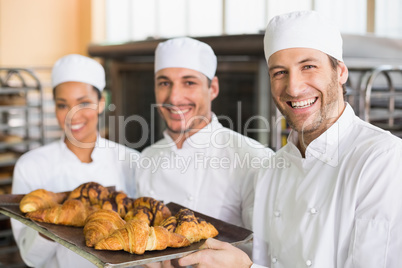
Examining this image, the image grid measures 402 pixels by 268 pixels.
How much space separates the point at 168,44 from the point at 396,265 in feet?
3.77

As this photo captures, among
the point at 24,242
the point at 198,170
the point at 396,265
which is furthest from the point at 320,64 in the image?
the point at 24,242

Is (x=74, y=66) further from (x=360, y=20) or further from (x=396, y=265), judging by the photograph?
(x=360, y=20)

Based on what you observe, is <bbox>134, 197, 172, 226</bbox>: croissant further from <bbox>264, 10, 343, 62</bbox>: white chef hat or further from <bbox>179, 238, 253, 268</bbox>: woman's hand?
<bbox>264, 10, 343, 62</bbox>: white chef hat

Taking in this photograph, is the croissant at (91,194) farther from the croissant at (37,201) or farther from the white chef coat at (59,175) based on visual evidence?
the white chef coat at (59,175)

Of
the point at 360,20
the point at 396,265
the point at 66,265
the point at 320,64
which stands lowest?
the point at 66,265

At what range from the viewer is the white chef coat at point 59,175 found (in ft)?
6.24

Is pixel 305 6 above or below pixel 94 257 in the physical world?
above

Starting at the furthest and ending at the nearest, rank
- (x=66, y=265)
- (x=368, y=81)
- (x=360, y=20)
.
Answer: (x=360, y=20) → (x=368, y=81) → (x=66, y=265)

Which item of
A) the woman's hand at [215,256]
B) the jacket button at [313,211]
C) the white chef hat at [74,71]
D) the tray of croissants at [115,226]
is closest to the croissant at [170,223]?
the tray of croissants at [115,226]

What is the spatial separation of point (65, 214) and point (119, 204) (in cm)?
19

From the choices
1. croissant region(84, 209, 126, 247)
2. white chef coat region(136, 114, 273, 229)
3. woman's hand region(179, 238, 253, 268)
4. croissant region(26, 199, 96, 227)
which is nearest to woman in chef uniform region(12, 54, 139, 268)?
white chef coat region(136, 114, 273, 229)

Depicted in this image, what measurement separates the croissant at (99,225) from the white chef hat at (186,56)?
2.22 feet

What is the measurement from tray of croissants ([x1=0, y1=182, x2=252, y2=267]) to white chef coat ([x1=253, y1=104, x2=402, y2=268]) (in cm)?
14

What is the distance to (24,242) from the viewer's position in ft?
6.52
